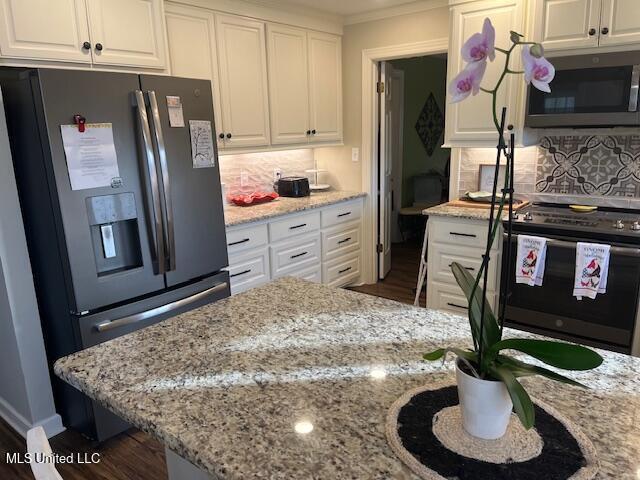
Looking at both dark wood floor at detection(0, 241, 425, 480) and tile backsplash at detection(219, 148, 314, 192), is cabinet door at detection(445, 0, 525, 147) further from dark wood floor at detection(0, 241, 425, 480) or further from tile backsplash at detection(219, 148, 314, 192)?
dark wood floor at detection(0, 241, 425, 480)

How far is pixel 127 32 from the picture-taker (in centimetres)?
252

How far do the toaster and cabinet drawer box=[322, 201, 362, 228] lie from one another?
288 millimetres

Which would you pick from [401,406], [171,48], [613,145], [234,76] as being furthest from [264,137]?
[401,406]

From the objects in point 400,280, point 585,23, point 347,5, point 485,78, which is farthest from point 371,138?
point 585,23

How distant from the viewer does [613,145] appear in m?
3.02

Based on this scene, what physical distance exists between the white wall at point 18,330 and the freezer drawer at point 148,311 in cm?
35

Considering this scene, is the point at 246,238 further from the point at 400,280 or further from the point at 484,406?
the point at 484,406

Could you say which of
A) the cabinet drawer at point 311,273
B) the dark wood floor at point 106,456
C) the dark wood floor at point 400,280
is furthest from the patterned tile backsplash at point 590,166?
the dark wood floor at point 106,456

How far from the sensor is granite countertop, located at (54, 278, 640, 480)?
854 millimetres

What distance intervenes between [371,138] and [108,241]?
2.61 m

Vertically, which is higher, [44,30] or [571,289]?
[44,30]

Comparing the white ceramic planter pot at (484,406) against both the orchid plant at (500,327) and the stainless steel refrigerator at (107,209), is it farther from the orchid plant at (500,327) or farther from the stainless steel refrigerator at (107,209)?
the stainless steel refrigerator at (107,209)

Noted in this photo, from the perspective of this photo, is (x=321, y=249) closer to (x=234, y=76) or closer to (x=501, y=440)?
(x=234, y=76)

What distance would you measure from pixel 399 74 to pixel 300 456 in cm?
540
